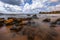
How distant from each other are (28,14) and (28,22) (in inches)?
4.0

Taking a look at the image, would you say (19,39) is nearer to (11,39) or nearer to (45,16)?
(11,39)

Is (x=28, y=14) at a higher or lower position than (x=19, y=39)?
higher

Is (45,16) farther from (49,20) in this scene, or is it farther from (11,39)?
(11,39)

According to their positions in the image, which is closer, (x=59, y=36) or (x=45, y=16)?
(x=59, y=36)

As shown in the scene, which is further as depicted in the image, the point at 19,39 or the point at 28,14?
the point at 28,14

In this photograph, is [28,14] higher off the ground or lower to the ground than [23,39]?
higher

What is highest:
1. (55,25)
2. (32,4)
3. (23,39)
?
(32,4)

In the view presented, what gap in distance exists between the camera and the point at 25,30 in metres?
1.14

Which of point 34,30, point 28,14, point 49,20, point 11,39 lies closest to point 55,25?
point 49,20

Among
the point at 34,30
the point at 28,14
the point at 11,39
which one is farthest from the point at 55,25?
the point at 11,39

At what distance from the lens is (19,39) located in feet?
3.56

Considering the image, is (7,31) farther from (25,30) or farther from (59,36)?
(59,36)

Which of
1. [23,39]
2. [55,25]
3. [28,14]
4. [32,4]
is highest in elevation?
[32,4]

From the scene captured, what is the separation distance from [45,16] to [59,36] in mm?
293
